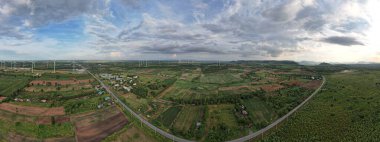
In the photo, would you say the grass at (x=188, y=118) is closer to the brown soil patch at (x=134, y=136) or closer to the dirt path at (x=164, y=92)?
the brown soil patch at (x=134, y=136)

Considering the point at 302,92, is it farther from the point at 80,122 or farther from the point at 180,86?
the point at 80,122

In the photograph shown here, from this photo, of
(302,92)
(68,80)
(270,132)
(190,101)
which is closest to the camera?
(270,132)

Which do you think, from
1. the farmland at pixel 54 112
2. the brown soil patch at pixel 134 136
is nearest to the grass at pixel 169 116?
the brown soil patch at pixel 134 136

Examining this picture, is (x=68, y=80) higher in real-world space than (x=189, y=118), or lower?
higher

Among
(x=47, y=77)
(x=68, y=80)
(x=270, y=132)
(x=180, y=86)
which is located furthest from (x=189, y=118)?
(x=47, y=77)

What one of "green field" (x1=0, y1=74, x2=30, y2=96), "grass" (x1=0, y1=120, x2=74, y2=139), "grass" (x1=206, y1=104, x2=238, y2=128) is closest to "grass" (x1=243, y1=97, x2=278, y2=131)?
"grass" (x1=206, y1=104, x2=238, y2=128)

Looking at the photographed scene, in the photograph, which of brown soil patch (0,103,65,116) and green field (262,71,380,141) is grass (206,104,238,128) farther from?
brown soil patch (0,103,65,116)
